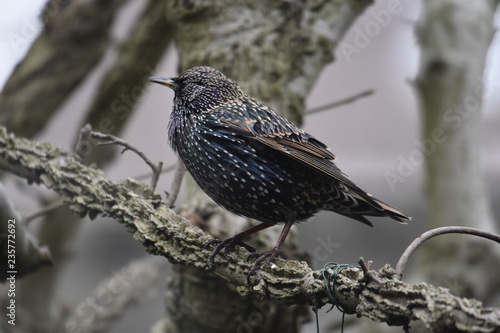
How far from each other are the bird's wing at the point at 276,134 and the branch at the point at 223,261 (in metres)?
0.54

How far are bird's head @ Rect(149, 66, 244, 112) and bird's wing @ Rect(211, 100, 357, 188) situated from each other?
0.10 meters

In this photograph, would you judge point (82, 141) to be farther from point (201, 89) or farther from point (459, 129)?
point (459, 129)

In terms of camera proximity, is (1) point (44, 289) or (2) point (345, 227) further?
(2) point (345, 227)

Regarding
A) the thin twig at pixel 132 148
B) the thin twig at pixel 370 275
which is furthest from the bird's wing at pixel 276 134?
the thin twig at pixel 370 275

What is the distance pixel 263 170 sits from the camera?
3.12m

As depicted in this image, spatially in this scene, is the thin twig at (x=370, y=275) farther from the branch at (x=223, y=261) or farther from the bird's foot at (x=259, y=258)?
the bird's foot at (x=259, y=258)

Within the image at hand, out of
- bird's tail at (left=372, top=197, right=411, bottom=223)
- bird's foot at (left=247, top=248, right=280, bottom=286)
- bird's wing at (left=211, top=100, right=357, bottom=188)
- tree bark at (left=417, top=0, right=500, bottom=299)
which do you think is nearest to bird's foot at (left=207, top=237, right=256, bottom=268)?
bird's foot at (left=247, top=248, right=280, bottom=286)

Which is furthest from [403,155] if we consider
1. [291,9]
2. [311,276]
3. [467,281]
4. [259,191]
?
[311,276]

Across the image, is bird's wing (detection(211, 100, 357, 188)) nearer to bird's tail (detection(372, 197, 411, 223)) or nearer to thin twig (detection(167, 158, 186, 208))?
bird's tail (detection(372, 197, 411, 223))

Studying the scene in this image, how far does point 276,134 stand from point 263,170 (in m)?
0.22

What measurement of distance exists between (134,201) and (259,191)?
621mm

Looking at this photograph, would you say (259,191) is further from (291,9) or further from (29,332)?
(29,332)

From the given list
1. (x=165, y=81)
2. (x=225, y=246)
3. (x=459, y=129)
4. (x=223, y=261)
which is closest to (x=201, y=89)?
(x=165, y=81)

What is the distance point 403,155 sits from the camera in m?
7.39
